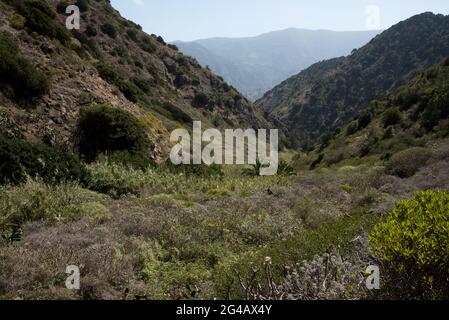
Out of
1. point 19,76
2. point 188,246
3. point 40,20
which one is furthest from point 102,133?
point 188,246

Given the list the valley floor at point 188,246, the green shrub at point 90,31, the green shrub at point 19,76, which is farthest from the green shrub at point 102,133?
the green shrub at point 90,31

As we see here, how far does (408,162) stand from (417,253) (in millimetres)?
15868

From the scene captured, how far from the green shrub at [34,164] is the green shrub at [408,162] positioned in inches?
532

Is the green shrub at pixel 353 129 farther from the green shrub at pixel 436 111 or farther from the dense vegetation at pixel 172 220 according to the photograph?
the dense vegetation at pixel 172 220

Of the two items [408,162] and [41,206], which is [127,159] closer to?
[41,206]

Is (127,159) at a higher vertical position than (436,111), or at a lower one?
lower

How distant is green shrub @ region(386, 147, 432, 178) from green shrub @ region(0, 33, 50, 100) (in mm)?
16736

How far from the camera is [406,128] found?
118ft

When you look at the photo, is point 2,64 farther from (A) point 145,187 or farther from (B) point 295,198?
(B) point 295,198

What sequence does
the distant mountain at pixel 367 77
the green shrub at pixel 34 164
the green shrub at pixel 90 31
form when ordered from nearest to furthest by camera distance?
the green shrub at pixel 34 164
the green shrub at pixel 90 31
the distant mountain at pixel 367 77

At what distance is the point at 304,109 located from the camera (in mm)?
116625

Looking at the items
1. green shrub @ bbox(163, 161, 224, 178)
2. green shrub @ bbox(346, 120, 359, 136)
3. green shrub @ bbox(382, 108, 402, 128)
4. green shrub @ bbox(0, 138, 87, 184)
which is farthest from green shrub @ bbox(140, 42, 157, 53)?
green shrub @ bbox(0, 138, 87, 184)

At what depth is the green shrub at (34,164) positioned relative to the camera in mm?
11516
